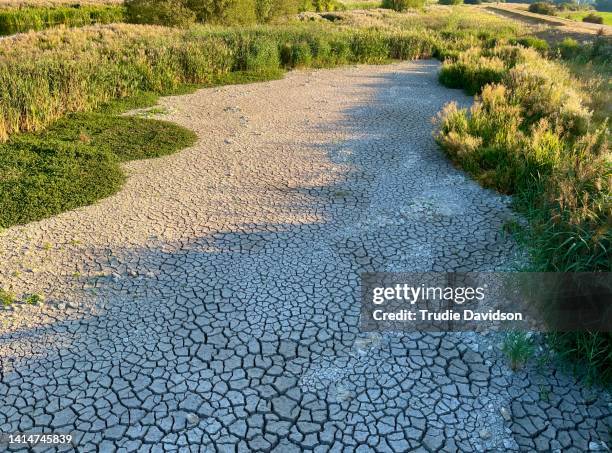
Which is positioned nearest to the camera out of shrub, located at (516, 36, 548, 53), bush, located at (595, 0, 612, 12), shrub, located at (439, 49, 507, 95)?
shrub, located at (439, 49, 507, 95)

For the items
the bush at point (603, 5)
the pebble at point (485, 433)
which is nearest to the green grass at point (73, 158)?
the pebble at point (485, 433)

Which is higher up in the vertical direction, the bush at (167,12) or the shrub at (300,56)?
the bush at (167,12)

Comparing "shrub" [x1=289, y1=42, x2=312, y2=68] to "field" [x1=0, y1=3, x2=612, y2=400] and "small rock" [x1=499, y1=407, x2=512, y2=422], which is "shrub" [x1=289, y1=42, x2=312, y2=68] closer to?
"field" [x1=0, y1=3, x2=612, y2=400]

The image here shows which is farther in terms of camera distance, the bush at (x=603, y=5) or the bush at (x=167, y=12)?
the bush at (x=603, y=5)

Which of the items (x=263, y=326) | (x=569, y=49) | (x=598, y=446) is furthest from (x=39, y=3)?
(x=598, y=446)

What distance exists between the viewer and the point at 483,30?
24.6 m

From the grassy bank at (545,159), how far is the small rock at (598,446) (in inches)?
23.1

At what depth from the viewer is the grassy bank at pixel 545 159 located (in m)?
3.88

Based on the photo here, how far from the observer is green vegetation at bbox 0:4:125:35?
1081 inches

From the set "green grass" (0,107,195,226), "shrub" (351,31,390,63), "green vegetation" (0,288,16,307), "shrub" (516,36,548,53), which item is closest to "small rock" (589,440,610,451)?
"green vegetation" (0,288,16,307)

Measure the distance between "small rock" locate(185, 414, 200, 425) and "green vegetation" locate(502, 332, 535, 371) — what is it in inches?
98.0

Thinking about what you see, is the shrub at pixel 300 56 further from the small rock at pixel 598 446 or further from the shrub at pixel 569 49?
the small rock at pixel 598 446

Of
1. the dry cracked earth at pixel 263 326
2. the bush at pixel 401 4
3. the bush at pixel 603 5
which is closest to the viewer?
the dry cracked earth at pixel 263 326

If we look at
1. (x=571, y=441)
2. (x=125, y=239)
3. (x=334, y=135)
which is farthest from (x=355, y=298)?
(x=334, y=135)
